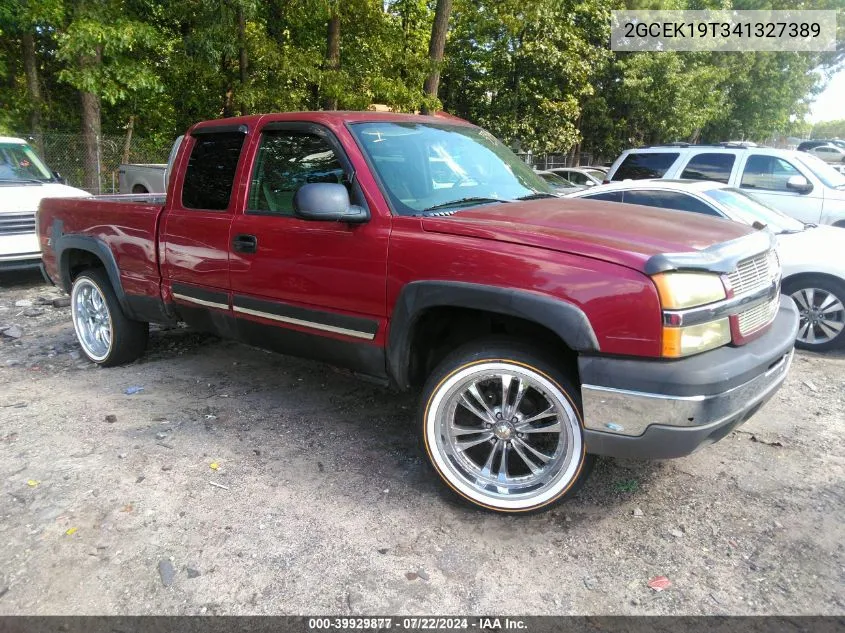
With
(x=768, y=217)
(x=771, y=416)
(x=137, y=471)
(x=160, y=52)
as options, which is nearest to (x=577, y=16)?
(x=160, y=52)

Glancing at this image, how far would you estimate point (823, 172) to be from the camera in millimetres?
8664

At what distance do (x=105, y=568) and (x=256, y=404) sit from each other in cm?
182

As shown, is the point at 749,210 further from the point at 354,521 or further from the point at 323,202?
the point at 354,521

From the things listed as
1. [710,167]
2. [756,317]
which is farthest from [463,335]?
[710,167]

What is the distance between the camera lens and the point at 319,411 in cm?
430

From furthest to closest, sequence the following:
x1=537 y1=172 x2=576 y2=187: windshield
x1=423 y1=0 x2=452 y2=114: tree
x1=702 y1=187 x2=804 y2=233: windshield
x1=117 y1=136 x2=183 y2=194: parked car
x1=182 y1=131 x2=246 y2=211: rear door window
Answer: x1=537 y1=172 x2=576 y2=187: windshield
x1=117 y1=136 x2=183 y2=194: parked car
x1=423 y1=0 x2=452 y2=114: tree
x1=702 y1=187 x2=804 y2=233: windshield
x1=182 y1=131 x2=246 y2=211: rear door window

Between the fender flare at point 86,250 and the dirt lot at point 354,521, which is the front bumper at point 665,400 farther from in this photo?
the fender flare at point 86,250

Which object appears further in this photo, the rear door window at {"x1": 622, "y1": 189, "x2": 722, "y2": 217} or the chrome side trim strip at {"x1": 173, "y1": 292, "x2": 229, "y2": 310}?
the rear door window at {"x1": 622, "y1": 189, "x2": 722, "y2": 217}

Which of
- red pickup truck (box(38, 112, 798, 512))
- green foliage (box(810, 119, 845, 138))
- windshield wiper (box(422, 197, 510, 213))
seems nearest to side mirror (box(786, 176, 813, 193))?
red pickup truck (box(38, 112, 798, 512))

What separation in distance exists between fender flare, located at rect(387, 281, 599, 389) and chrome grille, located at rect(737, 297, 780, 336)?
0.74 metres

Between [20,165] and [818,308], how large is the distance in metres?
10.2

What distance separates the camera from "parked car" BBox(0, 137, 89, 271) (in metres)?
7.93

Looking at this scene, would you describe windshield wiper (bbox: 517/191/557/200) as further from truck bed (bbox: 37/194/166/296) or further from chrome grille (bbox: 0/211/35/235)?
chrome grille (bbox: 0/211/35/235)

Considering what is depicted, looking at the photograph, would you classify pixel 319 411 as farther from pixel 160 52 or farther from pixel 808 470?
pixel 160 52
